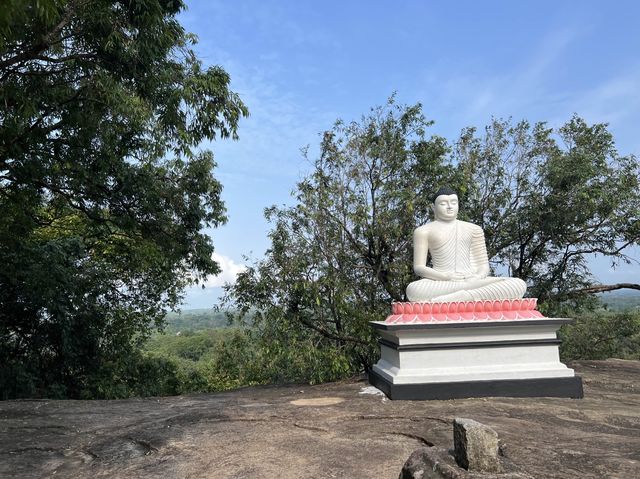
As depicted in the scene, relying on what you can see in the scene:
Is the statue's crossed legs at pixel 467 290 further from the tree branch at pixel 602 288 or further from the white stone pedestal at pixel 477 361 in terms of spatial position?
the tree branch at pixel 602 288

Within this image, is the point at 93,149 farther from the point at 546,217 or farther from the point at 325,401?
the point at 546,217

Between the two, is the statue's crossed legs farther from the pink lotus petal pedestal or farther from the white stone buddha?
the pink lotus petal pedestal

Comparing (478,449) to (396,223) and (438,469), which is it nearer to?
(438,469)

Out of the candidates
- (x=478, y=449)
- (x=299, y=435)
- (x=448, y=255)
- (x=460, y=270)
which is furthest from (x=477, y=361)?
(x=478, y=449)

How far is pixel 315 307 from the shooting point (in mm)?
7398

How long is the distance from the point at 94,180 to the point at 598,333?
9652 mm

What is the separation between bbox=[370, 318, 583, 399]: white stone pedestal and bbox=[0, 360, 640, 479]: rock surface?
0.66 feet

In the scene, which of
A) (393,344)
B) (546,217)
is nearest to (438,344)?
(393,344)

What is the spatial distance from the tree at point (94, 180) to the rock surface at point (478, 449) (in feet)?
8.28

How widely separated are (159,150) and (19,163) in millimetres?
2157

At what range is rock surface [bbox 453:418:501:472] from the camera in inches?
76.9

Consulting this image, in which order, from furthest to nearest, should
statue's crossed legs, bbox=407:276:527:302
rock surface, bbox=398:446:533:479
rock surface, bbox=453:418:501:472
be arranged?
1. statue's crossed legs, bbox=407:276:527:302
2. rock surface, bbox=453:418:501:472
3. rock surface, bbox=398:446:533:479

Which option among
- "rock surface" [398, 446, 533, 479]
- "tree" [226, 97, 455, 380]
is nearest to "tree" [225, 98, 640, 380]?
"tree" [226, 97, 455, 380]

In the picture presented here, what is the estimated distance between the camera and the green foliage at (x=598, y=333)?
9.47 metres
